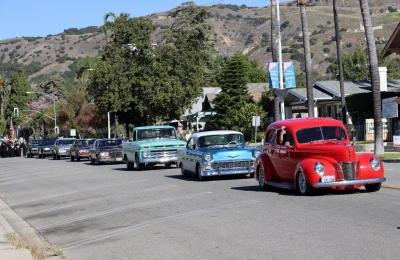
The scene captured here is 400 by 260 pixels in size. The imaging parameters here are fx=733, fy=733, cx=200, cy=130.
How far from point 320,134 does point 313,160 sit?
5.09 feet

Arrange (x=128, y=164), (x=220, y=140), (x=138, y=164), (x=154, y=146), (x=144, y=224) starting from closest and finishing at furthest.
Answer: (x=144, y=224), (x=220, y=140), (x=154, y=146), (x=138, y=164), (x=128, y=164)

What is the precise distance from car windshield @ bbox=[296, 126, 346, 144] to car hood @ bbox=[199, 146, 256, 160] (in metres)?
5.17

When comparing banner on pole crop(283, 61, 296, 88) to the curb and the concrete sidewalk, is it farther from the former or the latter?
the curb

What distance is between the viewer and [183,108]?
62562 mm

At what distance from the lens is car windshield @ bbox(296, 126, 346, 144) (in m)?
17.5

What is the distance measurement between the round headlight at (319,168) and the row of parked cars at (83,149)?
25.9 metres

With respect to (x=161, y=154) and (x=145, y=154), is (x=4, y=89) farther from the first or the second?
(x=161, y=154)

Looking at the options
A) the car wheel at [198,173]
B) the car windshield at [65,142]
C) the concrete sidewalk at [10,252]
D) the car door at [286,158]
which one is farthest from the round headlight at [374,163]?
the car windshield at [65,142]

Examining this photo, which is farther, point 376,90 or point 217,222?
point 376,90

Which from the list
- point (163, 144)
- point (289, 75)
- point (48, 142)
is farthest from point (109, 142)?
point (48, 142)

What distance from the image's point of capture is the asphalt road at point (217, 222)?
A: 33.6 ft

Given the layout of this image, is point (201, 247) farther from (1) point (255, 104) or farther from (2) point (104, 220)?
(1) point (255, 104)

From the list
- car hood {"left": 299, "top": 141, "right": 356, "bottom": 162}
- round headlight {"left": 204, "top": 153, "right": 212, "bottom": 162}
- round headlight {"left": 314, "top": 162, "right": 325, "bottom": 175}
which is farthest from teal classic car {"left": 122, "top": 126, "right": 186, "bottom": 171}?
A: round headlight {"left": 314, "top": 162, "right": 325, "bottom": 175}

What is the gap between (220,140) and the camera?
24.2 meters
